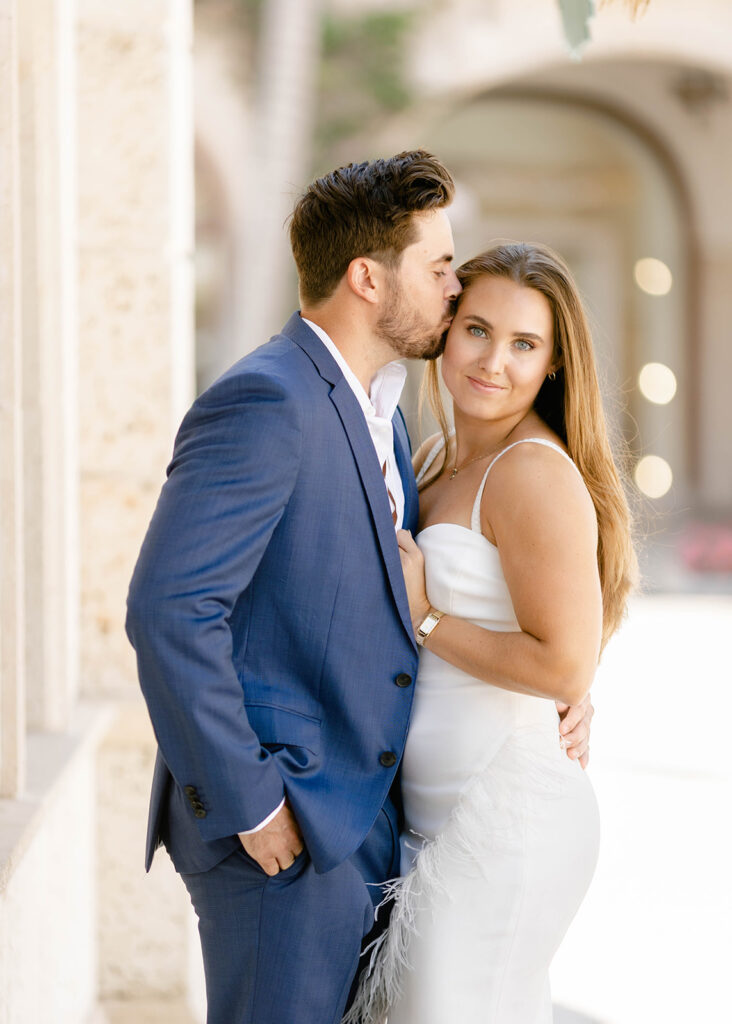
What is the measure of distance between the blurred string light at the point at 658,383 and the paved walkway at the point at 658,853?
22.3 ft

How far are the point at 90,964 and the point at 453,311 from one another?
88.4 inches

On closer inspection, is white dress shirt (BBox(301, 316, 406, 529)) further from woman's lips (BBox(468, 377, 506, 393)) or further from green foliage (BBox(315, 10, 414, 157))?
green foliage (BBox(315, 10, 414, 157))

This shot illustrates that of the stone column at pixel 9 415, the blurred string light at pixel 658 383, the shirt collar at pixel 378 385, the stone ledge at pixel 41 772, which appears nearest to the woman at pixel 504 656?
the shirt collar at pixel 378 385

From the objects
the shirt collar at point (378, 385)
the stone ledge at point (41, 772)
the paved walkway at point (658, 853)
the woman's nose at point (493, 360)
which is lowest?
the paved walkway at point (658, 853)

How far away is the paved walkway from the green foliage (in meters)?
5.52

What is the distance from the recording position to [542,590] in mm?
2082

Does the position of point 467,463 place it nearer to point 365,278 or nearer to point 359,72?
point 365,278

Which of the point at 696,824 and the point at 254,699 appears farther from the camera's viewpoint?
the point at 696,824

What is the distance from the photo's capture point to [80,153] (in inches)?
139

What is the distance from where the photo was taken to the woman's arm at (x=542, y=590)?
6.84 feet

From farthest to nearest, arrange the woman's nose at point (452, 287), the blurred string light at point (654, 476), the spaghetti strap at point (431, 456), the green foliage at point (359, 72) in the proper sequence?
the blurred string light at point (654, 476) → the green foliage at point (359, 72) → the spaghetti strap at point (431, 456) → the woman's nose at point (452, 287)

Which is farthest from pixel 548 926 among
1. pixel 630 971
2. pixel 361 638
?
pixel 630 971

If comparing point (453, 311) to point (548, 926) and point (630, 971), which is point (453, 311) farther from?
point (630, 971)

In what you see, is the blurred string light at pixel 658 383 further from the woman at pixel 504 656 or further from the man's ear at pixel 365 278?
the man's ear at pixel 365 278
